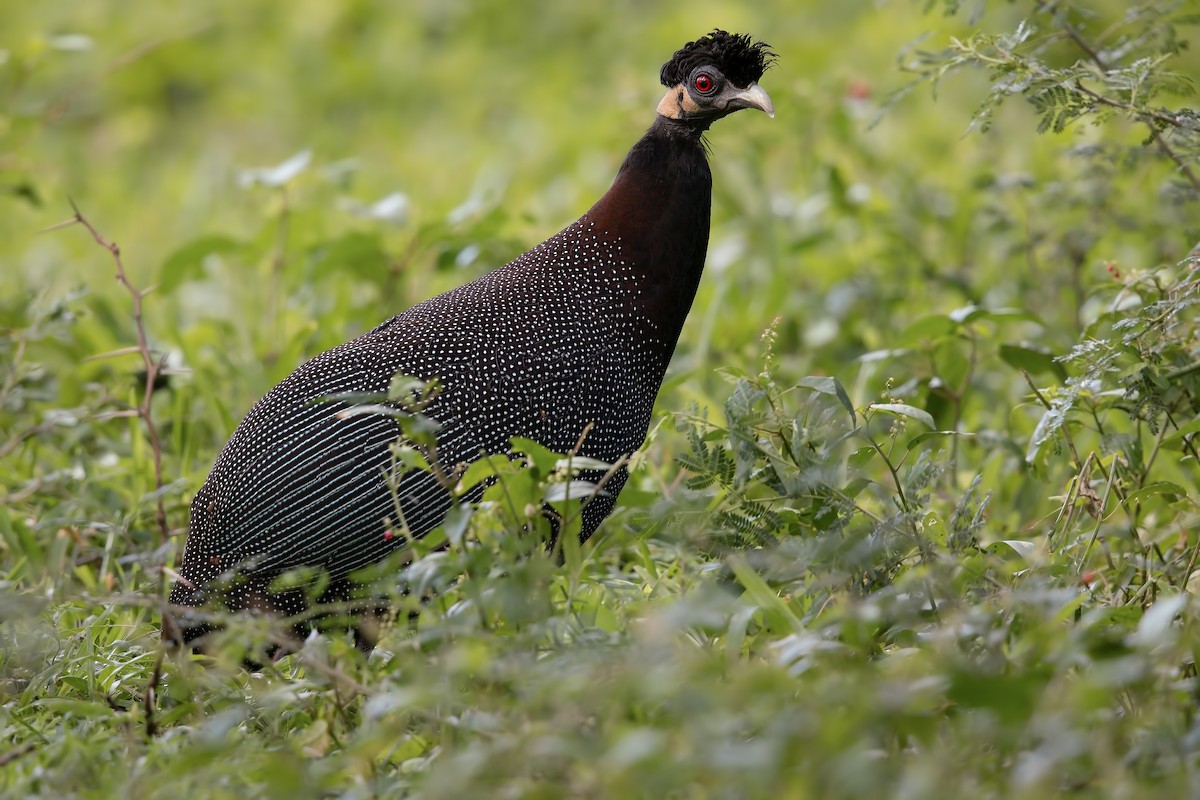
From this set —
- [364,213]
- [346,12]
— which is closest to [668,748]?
[364,213]

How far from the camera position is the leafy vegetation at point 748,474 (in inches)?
77.3

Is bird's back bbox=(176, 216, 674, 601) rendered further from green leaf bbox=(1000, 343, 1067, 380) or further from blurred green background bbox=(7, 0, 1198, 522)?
green leaf bbox=(1000, 343, 1067, 380)

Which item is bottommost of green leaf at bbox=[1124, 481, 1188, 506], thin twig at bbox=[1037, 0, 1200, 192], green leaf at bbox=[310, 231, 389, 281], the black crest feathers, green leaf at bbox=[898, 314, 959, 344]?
green leaf at bbox=[1124, 481, 1188, 506]

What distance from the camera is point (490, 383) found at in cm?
304

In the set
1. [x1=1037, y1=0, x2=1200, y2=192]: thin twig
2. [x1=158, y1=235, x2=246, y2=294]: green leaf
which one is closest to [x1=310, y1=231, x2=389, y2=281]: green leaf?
[x1=158, y1=235, x2=246, y2=294]: green leaf

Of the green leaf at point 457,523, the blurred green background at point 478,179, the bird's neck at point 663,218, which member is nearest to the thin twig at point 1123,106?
the blurred green background at point 478,179

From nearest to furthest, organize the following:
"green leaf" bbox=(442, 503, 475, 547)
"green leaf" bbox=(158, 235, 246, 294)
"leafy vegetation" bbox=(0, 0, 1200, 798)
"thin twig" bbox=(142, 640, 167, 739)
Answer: "leafy vegetation" bbox=(0, 0, 1200, 798), "green leaf" bbox=(442, 503, 475, 547), "thin twig" bbox=(142, 640, 167, 739), "green leaf" bbox=(158, 235, 246, 294)

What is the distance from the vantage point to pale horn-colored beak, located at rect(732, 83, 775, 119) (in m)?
3.30

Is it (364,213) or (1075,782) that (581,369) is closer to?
(1075,782)

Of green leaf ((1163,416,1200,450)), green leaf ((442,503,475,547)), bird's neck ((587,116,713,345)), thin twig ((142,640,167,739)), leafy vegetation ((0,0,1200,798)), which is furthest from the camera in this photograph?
bird's neck ((587,116,713,345))

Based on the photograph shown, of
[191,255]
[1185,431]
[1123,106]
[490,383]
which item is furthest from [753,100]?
[191,255]

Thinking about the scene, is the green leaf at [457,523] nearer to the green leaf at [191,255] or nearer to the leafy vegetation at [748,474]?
the leafy vegetation at [748,474]

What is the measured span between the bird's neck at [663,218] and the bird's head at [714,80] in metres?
0.05

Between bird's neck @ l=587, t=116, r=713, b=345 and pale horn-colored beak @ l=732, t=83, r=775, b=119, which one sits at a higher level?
pale horn-colored beak @ l=732, t=83, r=775, b=119
